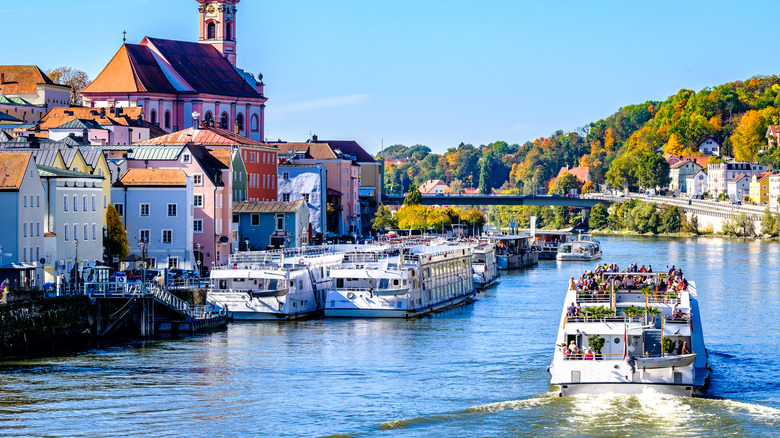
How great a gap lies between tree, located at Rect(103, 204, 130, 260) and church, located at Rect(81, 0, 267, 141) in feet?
186

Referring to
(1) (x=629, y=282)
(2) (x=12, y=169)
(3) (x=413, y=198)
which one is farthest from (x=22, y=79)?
(1) (x=629, y=282)

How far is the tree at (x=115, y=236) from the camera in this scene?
236ft

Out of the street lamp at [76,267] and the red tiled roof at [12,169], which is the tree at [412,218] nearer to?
the street lamp at [76,267]

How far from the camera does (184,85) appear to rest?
139 metres

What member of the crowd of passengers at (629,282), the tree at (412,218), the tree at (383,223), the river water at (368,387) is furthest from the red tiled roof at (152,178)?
the tree at (383,223)

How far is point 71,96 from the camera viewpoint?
6299 inches

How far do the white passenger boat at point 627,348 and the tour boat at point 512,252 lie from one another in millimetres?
67923

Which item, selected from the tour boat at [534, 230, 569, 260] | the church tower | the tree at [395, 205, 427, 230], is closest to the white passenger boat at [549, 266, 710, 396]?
the tour boat at [534, 230, 569, 260]

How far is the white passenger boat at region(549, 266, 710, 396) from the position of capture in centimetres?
3997

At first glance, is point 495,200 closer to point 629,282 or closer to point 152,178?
point 152,178

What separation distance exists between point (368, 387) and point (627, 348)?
8560 millimetres

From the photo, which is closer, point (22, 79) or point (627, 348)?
point (627, 348)

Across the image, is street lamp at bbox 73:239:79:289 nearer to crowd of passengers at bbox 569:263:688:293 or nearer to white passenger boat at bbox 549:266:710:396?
crowd of passengers at bbox 569:263:688:293

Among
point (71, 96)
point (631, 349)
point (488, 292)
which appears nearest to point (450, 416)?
point (631, 349)
